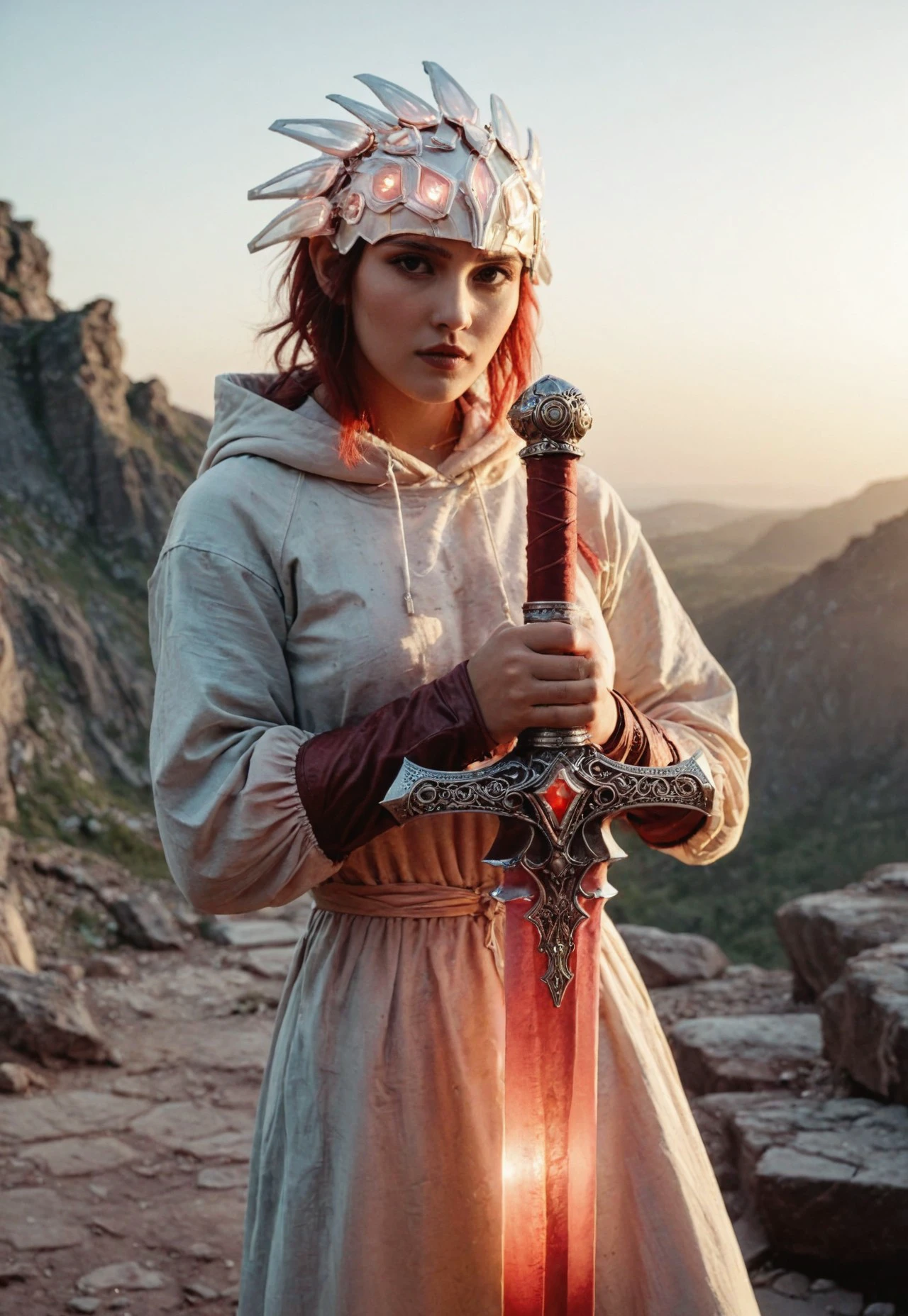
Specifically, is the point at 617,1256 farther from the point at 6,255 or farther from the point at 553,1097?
the point at 6,255

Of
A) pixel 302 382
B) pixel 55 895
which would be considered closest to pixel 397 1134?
pixel 302 382

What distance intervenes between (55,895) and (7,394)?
822cm

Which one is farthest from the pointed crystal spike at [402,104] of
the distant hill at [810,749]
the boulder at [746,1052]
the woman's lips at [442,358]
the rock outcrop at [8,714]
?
the distant hill at [810,749]

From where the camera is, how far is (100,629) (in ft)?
38.2

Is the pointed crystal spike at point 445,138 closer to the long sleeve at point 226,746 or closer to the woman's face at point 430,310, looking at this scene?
the woman's face at point 430,310

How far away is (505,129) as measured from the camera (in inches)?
71.3

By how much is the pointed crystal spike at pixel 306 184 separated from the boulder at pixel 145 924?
551 centimetres

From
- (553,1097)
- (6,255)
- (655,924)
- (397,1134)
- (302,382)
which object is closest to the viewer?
(553,1097)

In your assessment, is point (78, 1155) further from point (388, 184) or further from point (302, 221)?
point (388, 184)

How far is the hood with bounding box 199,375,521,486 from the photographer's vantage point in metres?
1.77

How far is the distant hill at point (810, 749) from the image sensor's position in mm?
10438

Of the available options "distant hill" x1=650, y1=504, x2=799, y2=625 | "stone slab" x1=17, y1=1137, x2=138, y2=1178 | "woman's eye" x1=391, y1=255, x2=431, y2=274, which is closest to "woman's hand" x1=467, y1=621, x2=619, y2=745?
"woman's eye" x1=391, y1=255, x2=431, y2=274

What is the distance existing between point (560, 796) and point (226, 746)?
430 mm

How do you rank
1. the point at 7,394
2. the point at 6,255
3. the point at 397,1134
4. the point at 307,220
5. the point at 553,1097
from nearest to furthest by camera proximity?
the point at 553,1097 < the point at 397,1134 < the point at 307,220 < the point at 7,394 < the point at 6,255
